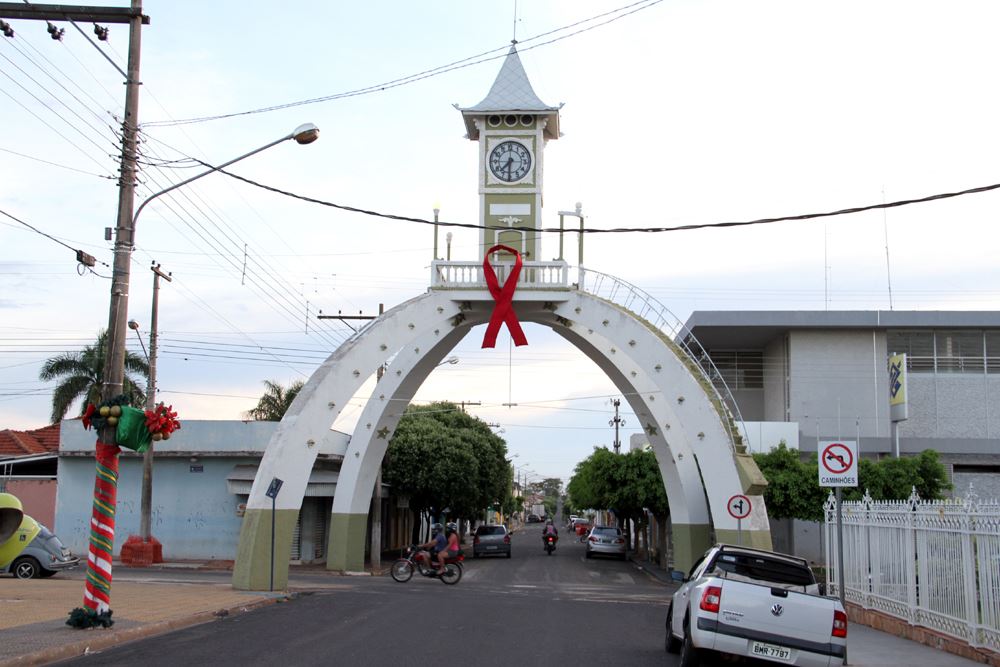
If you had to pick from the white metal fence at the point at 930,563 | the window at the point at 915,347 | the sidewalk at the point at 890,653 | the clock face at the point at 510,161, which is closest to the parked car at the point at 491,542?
the window at the point at 915,347

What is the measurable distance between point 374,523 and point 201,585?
12266 mm

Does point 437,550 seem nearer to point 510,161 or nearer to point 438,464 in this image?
point 510,161

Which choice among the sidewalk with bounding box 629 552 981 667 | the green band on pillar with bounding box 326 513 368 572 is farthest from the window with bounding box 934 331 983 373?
the sidewalk with bounding box 629 552 981 667

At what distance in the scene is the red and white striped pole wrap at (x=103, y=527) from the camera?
15375mm

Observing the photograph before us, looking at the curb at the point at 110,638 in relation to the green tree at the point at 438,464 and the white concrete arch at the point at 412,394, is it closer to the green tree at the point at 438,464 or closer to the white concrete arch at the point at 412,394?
the white concrete arch at the point at 412,394

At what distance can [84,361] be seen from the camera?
49.0 meters


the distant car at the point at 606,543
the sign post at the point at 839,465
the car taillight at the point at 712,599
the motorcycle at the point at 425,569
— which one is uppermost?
the sign post at the point at 839,465

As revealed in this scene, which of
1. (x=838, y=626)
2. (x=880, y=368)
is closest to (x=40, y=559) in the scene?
(x=838, y=626)

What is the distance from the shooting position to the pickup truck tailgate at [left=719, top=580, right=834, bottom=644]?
1166 centimetres

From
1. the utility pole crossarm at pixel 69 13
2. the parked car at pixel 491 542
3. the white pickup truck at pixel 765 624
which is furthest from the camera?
the parked car at pixel 491 542

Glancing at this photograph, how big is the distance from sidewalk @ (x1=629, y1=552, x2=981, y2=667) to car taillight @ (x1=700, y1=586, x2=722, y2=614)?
10.4 ft

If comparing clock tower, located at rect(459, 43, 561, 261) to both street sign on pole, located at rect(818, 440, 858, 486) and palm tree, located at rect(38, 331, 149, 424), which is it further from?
palm tree, located at rect(38, 331, 149, 424)

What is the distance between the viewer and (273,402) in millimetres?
56438

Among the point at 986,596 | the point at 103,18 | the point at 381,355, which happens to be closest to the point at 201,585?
the point at 381,355
